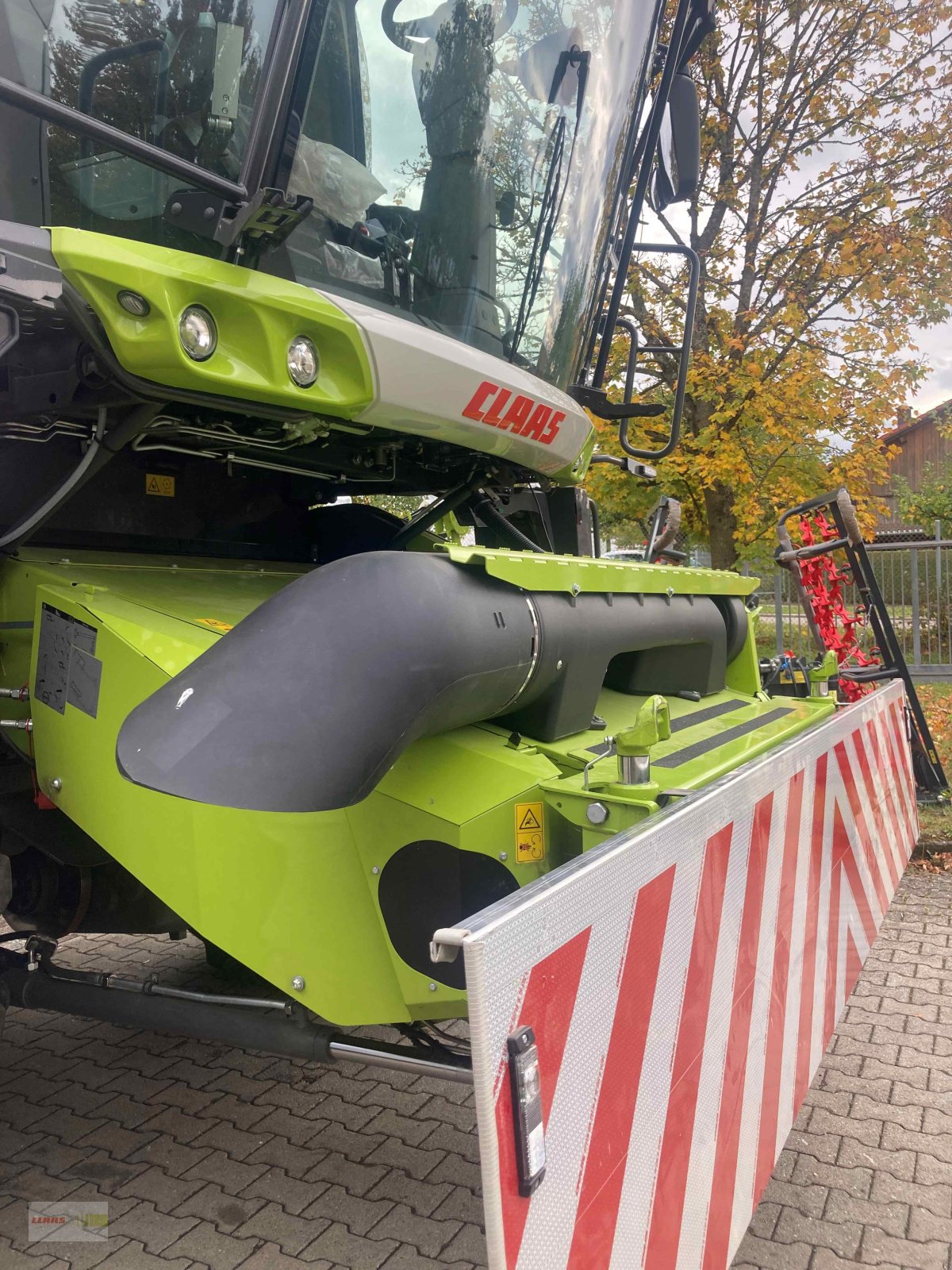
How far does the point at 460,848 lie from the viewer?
2.07 meters

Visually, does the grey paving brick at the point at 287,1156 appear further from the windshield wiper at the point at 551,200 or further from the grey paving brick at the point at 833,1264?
the windshield wiper at the point at 551,200

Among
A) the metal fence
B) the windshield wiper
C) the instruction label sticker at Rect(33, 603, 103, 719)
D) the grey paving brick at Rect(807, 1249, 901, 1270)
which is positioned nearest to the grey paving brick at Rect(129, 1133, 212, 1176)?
the instruction label sticker at Rect(33, 603, 103, 719)

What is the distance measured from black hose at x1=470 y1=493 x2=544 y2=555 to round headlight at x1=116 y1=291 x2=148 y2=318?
1.67 metres

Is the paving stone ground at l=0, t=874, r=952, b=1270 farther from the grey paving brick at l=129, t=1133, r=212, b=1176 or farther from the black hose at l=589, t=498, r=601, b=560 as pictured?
the black hose at l=589, t=498, r=601, b=560

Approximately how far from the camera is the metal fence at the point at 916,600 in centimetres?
1079

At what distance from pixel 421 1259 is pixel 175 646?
1478 mm

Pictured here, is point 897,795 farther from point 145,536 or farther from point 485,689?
point 145,536

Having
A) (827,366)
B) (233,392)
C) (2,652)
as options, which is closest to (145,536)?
(2,652)

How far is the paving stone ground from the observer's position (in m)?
2.34

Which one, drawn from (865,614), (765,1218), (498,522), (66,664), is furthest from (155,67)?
(865,614)

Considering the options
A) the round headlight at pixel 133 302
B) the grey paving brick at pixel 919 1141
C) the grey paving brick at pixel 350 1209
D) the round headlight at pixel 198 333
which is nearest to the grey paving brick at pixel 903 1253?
the grey paving brick at pixel 919 1141

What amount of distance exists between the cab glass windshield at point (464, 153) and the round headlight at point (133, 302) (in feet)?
1.33

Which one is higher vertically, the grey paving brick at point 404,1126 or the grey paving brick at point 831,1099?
the grey paving brick at point 831,1099

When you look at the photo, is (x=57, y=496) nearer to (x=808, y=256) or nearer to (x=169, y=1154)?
(x=169, y=1154)
